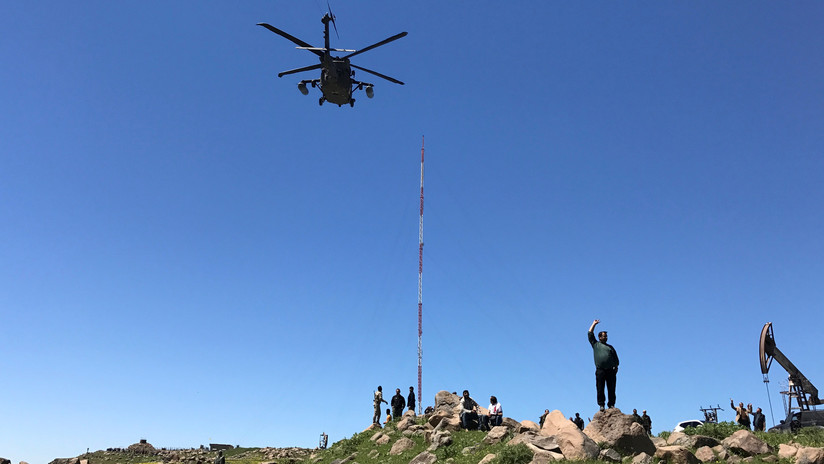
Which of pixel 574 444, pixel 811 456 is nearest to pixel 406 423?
pixel 574 444

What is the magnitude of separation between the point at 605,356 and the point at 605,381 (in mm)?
1252

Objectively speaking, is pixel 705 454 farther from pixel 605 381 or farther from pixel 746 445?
pixel 605 381

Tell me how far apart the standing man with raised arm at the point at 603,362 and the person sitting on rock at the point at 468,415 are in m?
8.90

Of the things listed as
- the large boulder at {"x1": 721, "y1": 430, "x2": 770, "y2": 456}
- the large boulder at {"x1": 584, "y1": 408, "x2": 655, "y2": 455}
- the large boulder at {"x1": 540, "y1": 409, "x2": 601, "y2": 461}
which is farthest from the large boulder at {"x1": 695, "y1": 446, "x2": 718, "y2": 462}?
the large boulder at {"x1": 540, "y1": 409, "x2": 601, "y2": 461}

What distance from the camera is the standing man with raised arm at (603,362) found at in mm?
16938

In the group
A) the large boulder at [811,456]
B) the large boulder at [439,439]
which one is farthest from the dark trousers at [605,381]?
the large boulder at [439,439]

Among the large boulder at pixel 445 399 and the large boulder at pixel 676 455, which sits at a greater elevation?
the large boulder at pixel 445 399

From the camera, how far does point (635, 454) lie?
1723 centimetres

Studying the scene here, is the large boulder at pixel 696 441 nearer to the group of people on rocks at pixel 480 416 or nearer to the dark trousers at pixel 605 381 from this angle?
the dark trousers at pixel 605 381

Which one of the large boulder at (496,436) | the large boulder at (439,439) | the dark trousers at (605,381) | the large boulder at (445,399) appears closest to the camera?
the dark trousers at (605,381)

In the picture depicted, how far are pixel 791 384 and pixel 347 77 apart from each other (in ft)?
109

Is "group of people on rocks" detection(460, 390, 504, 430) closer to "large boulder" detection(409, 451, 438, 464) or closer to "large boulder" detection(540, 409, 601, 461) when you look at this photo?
"large boulder" detection(409, 451, 438, 464)

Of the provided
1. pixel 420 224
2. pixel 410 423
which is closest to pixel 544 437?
pixel 410 423

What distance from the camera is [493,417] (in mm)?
25453
